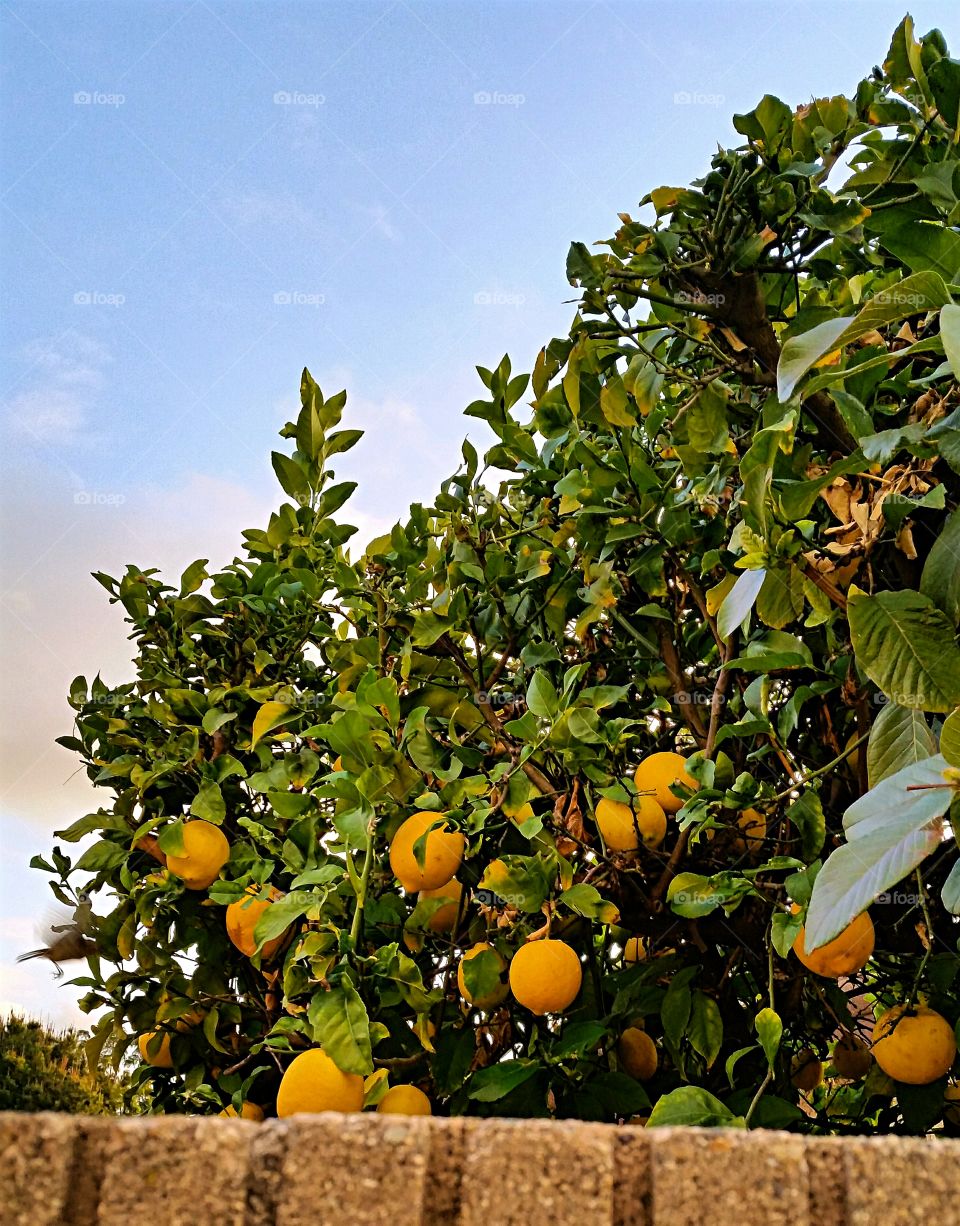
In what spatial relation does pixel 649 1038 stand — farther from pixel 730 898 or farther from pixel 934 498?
pixel 934 498

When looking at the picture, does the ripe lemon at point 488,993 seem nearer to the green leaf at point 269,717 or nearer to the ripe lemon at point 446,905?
the ripe lemon at point 446,905

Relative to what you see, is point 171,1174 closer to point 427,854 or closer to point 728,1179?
point 728,1179

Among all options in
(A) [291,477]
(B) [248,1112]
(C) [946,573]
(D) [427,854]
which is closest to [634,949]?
(D) [427,854]

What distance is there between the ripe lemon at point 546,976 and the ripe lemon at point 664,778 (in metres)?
0.17

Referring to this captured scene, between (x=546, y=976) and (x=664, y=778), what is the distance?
211mm

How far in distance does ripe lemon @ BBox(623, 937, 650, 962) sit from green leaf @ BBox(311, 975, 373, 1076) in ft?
1.10

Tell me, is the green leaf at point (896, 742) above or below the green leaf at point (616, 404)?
below

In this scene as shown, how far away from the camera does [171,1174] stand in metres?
0.39

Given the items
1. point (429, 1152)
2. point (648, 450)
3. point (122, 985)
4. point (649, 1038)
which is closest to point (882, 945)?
point (649, 1038)

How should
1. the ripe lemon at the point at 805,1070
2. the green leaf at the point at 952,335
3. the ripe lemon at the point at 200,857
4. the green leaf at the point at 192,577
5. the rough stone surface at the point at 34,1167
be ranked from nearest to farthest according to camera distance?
the rough stone surface at the point at 34,1167
the green leaf at the point at 952,335
the ripe lemon at the point at 805,1070
the ripe lemon at the point at 200,857
the green leaf at the point at 192,577

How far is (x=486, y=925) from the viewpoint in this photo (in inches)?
37.5

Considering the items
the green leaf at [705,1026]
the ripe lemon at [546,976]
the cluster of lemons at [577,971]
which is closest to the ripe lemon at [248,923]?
the cluster of lemons at [577,971]

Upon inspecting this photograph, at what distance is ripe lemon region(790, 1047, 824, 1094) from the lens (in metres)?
0.98

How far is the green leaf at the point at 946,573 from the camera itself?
2.18 ft
